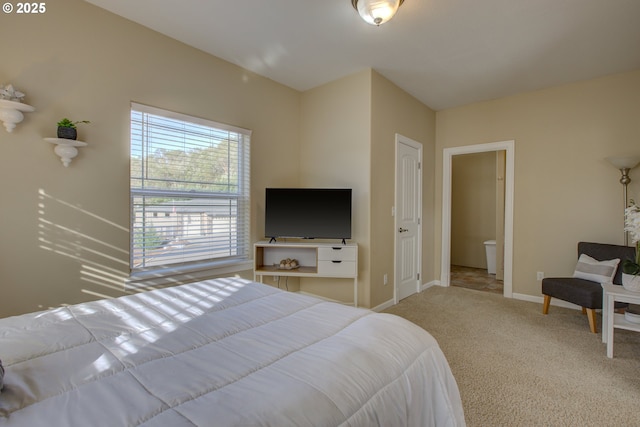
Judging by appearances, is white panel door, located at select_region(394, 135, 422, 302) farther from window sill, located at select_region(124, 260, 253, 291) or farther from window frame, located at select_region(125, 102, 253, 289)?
window sill, located at select_region(124, 260, 253, 291)

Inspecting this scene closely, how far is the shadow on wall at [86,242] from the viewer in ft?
6.86

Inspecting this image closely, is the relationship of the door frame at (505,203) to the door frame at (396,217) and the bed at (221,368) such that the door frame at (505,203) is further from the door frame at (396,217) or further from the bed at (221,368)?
the bed at (221,368)

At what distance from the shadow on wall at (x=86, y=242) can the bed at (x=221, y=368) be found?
1030 millimetres

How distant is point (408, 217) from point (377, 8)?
2.63 m

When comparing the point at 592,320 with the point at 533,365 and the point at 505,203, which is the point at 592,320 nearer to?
the point at 533,365

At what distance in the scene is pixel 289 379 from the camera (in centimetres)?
84

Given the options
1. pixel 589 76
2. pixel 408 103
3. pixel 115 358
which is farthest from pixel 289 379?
pixel 589 76

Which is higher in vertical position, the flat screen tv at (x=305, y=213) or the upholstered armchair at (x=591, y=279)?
the flat screen tv at (x=305, y=213)

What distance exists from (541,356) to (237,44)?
3.84 metres

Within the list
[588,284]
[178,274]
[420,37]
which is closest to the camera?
[420,37]

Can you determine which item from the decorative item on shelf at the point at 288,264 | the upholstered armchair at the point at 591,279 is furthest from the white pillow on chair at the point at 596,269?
the decorative item on shelf at the point at 288,264

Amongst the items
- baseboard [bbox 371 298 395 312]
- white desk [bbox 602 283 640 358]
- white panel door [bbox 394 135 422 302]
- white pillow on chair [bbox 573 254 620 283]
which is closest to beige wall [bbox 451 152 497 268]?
white panel door [bbox 394 135 422 302]

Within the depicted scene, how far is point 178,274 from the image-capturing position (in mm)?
2762

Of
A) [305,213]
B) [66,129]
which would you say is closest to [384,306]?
[305,213]
